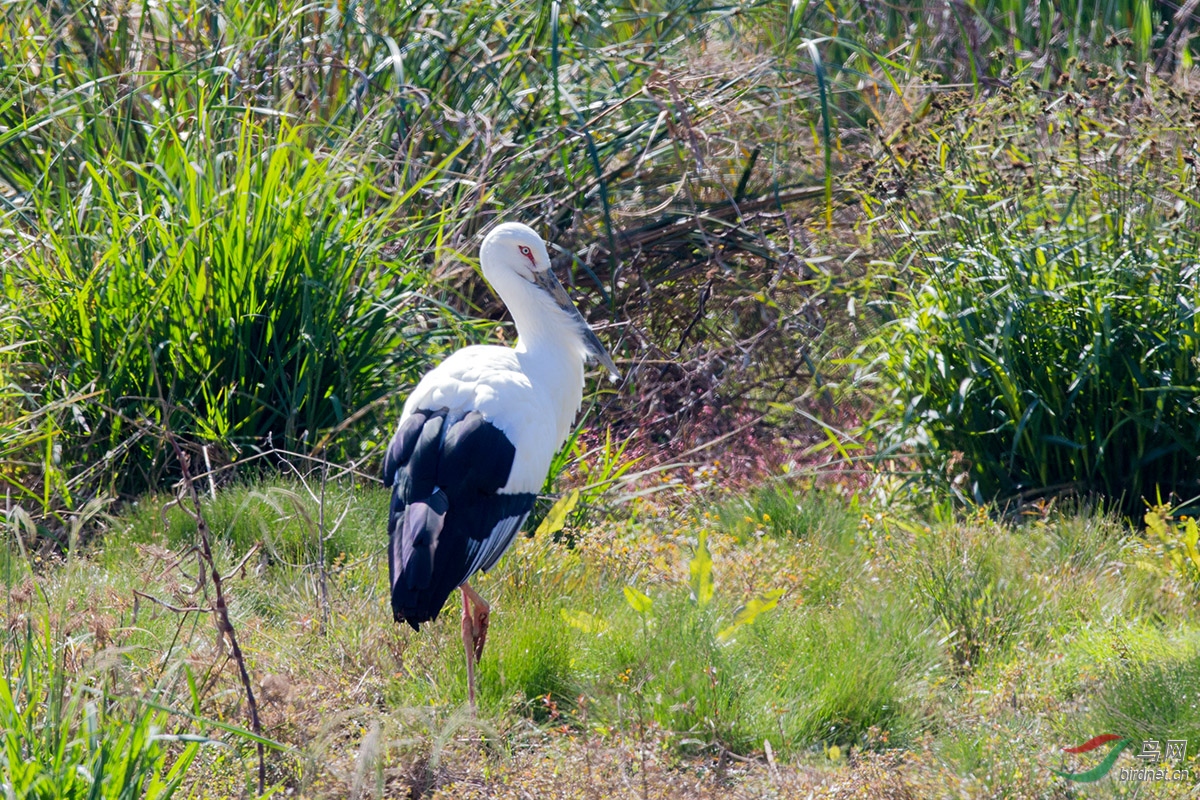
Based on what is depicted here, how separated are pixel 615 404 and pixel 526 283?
1.79 m

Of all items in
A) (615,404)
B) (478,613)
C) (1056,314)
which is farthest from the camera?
(615,404)

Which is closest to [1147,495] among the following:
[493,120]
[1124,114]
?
[1124,114]

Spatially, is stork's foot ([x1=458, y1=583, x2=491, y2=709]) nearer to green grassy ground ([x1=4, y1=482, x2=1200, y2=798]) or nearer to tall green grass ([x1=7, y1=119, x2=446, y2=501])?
green grassy ground ([x1=4, y1=482, x2=1200, y2=798])

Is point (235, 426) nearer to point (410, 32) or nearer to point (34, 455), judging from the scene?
point (34, 455)

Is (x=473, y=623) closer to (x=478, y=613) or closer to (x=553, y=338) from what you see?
(x=478, y=613)

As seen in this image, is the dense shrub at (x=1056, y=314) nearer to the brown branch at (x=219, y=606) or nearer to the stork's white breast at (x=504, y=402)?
the stork's white breast at (x=504, y=402)

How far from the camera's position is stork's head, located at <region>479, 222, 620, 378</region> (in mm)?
4578

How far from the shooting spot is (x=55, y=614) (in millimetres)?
3480

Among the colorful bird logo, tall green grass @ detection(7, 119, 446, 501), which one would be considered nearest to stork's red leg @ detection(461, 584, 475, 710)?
tall green grass @ detection(7, 119, 446, 501)

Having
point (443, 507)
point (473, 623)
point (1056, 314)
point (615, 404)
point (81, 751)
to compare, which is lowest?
point (615, 404)

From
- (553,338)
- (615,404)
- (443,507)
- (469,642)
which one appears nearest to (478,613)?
(469,642)

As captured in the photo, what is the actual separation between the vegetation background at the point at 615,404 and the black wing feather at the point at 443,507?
0.28 m

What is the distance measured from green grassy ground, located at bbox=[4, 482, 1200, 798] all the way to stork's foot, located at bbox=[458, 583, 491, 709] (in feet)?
0.14

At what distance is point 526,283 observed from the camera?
15.0 feet
